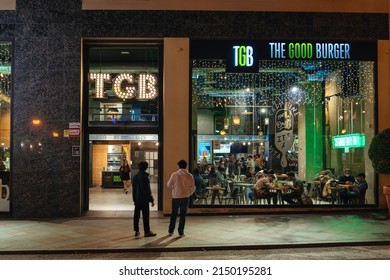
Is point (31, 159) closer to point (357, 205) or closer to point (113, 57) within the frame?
point (113, 57)

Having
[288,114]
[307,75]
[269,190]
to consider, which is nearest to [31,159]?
[269,190]

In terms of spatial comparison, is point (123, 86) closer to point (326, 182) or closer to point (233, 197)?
point (233, 197)

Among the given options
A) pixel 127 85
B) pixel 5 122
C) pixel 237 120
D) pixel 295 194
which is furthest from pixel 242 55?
pixel 5 122

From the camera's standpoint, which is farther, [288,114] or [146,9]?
[288,114]

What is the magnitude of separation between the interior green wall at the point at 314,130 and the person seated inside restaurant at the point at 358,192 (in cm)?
164

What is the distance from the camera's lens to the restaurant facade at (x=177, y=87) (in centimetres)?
1215

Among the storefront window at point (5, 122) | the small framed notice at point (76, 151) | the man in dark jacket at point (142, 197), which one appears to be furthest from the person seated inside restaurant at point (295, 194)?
the storefront window at point (5, 122)

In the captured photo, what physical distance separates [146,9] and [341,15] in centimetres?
608

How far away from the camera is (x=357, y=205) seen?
1294 cm

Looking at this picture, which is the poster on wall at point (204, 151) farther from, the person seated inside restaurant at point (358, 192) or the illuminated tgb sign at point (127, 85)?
the person seated inside restaurant at point (358, 192)

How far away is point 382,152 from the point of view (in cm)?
1148

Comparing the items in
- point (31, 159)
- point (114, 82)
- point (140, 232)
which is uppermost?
point (114, 82)

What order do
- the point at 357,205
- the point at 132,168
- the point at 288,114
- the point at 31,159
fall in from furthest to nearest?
1. the point at 132,168
2. the point at 288,114
3. the point at 357,205
4. the point at 31,159

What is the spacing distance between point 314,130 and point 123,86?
7.96 metres
